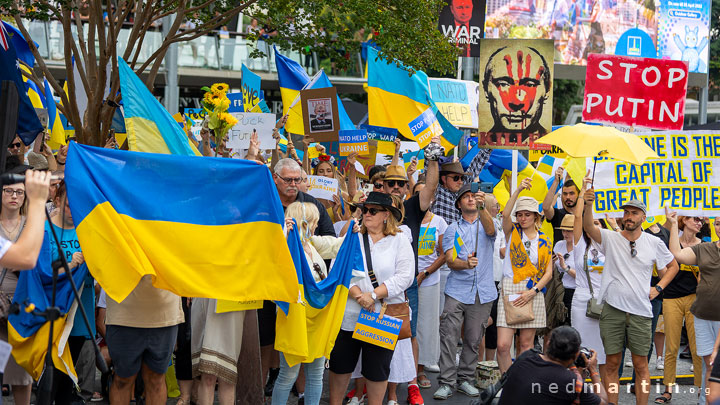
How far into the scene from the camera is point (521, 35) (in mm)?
29047

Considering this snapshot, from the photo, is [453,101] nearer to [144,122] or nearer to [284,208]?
[284,208]

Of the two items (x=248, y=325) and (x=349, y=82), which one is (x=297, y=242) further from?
(x=349, y=82)

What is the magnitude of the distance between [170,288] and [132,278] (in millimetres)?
275

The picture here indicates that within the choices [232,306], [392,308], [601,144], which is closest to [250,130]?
[392,308]

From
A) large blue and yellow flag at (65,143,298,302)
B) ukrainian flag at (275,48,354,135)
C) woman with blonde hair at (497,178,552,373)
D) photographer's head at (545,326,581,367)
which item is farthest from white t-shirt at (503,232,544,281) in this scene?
ukrainian flag at (275,48,354,135)

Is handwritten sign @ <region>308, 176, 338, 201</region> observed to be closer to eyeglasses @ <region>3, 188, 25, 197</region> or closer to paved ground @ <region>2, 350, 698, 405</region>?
paved ground @ <region>2, 350, 698, 405</region>

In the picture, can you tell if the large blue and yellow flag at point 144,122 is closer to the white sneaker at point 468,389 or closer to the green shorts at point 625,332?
the white sneaker at point 468,389

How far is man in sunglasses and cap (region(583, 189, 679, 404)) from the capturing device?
8.10 metres

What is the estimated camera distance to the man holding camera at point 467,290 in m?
8.93

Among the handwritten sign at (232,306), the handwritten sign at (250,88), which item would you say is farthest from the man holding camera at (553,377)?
the handwritten sign at (250,88)

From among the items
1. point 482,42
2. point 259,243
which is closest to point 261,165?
point 259,243

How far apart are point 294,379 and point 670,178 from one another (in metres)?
4.24

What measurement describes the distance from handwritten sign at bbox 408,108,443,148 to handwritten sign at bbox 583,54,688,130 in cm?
273

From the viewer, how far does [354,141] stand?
11.2 metres
